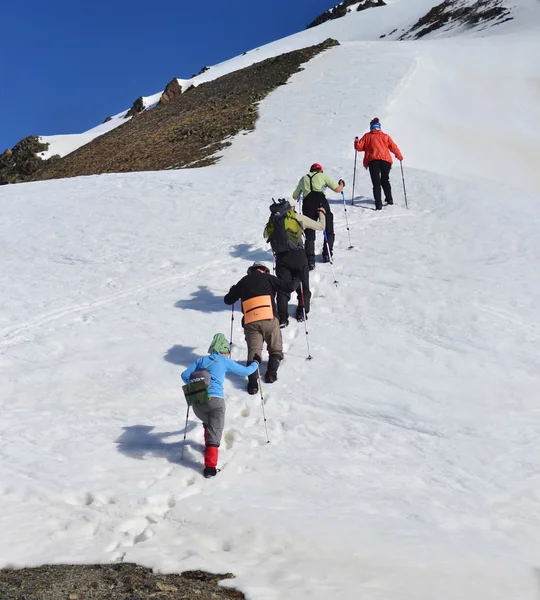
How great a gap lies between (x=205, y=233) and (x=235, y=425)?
7.95 meters

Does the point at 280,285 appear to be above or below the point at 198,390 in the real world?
above

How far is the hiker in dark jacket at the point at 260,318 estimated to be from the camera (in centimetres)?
881

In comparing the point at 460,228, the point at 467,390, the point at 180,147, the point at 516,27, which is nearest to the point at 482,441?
the point at 467,390

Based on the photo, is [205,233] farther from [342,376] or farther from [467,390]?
[467,390]

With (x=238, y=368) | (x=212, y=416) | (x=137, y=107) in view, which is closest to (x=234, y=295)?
(x=238, y=368)

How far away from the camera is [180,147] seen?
30.0 metres

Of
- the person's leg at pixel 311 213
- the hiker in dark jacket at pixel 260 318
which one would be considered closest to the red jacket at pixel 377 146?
the person's leg at pixel 311 213

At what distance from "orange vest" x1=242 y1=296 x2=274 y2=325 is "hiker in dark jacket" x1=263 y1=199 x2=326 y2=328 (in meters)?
1.15

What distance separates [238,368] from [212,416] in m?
0.89

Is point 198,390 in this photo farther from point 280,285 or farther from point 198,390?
point 280,285

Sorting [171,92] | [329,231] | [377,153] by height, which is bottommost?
[329,231]

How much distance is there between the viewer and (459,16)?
198ft

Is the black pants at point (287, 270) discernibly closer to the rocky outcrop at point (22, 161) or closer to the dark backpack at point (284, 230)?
the dark backpack at point (284, 230)

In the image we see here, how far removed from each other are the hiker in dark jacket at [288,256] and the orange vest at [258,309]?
1145 mm
